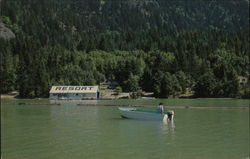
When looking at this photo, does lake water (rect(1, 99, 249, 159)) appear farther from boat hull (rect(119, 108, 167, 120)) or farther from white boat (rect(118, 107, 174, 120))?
boat hull (rect(119, 108, 167, 120))

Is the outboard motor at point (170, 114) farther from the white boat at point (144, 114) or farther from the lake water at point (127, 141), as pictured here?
the lake water at point (127, 141)

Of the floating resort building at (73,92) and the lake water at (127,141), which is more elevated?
the floating resort building at (73,92)

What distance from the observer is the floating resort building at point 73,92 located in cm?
15088

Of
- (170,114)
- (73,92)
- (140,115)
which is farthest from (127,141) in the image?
(73,92)

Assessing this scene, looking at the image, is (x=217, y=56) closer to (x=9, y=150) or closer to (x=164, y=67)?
(x=164, y=67)

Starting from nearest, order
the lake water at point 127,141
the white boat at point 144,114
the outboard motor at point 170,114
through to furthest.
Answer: the lake water at point 127,141 → the outboard motor at point 170,114 → the white boat at point 144,114

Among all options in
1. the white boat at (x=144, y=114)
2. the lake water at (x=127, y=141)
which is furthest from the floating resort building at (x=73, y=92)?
the lake water at (x=127, y=141)

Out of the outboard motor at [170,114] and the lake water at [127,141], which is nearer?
the lake water at [127,141]

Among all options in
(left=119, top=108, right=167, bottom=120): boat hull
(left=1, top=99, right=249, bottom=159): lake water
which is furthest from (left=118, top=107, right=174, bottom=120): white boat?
(left=1, top=99, right=249, bottom=159): lake water

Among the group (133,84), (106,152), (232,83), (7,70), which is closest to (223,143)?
(106,152)

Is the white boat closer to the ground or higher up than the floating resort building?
closer to the ground

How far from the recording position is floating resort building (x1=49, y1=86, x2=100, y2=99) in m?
151

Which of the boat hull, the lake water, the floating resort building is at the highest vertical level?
the floating resort building

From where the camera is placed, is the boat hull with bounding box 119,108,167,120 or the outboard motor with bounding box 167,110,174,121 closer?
the outboard motor with bounding box 167,110,174,121
